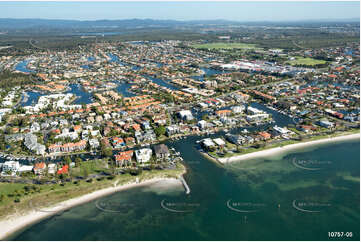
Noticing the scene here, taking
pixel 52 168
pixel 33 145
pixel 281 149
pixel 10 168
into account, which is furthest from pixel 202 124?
pixel 10 168

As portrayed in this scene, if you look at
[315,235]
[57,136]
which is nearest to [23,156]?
[57,136]

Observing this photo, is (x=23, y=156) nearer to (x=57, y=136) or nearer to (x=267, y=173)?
(x=57, y=136)

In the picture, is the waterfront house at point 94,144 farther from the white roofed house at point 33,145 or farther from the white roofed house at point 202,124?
the white roofed house at point 202,124

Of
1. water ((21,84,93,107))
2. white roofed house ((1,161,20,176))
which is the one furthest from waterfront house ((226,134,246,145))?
water ((21,84,93,107))

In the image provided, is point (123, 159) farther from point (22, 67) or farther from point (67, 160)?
point (22, 67)

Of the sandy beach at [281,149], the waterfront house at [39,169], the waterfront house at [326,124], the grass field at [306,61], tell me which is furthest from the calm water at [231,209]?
the grass field at [306,61]

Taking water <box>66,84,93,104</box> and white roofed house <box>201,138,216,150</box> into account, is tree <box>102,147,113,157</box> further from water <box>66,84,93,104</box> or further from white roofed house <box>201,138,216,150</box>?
water <box>66,84,93,104</box>

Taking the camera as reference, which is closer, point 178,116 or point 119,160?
point 119,160
